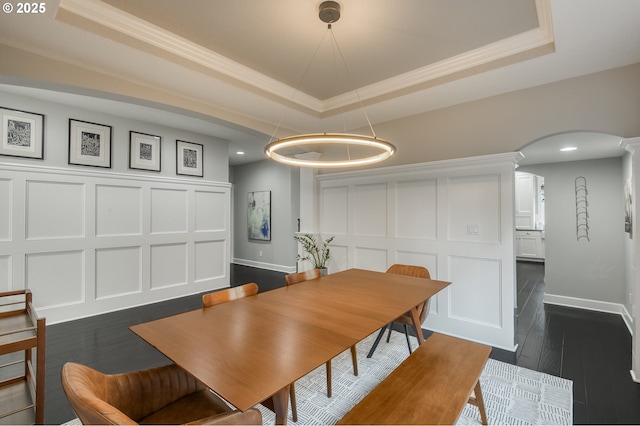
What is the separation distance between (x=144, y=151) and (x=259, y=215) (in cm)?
322

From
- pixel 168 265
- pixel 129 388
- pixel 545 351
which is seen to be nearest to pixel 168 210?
pixel 168 265

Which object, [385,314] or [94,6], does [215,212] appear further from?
[385,314]

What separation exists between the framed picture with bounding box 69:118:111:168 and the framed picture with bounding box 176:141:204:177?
3.16 ft

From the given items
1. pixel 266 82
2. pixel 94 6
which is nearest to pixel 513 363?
pixel 266 82

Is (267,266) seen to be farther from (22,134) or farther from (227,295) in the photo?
(227,295)

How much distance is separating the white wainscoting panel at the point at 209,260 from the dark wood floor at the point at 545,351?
Answer: 0.73m

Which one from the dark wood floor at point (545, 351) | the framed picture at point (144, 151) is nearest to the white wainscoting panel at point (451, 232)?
the dark wood floor at point (545, 351)

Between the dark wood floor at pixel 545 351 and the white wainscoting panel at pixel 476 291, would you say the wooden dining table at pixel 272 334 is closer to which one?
the white wainscoting panel at pixel 476 291

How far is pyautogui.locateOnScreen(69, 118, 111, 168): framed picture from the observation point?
3846mm

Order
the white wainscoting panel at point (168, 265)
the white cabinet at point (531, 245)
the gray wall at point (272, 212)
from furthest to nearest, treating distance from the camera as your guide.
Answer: the white cabinet at point (531, 245) → the gray wall at point (272, 212) → the white wainscoting panel at point (168, 265)

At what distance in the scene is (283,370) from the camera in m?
1.16

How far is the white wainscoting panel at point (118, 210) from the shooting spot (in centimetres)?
408

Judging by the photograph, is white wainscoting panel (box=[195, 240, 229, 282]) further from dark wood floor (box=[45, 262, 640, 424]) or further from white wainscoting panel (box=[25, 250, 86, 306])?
white wainscoting panel (box=[25, 250, 86, 306])

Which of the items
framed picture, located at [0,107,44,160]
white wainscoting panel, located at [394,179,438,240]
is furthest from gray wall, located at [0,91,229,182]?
white wainscoting panel, located at [394,179,438,240]
